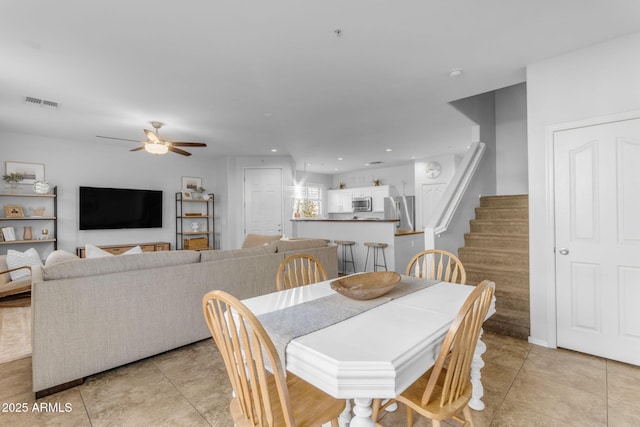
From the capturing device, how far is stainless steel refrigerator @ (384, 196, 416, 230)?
7.63m

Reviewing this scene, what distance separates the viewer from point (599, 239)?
2.52 meters

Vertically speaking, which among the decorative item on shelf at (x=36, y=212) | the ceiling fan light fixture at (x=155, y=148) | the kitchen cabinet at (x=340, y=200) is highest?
the ceiling fan light fixture at (x=155, y=148)

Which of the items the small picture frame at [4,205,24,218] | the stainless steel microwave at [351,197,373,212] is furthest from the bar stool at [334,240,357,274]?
the small picture frame at [4,205,24,218]

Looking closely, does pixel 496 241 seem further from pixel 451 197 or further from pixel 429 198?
pixel 429 198

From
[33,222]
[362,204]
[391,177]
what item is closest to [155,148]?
[33,222]

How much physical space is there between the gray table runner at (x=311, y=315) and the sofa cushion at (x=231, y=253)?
1619 millimetres

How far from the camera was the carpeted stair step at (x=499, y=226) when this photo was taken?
3789mm

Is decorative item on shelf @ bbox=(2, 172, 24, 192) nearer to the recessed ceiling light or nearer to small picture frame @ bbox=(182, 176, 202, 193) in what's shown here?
small picture frame @ bbox=(182, 176, 202, 193)

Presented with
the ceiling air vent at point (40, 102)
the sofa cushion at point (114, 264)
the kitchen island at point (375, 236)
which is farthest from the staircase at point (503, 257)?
the ceiling air vent at point (40, 102)

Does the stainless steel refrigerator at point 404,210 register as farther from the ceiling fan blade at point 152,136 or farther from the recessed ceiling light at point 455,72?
the ceiling fan blade at point 152,136

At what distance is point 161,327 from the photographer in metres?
2.56

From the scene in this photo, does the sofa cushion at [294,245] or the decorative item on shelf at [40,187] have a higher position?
the decorative item on shelf at [40,187]

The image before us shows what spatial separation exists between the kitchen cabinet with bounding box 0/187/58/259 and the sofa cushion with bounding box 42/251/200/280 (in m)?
3.97

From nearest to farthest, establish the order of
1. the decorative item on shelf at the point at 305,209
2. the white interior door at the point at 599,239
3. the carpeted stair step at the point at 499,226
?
the white interior door at the point at 599,239, the carpeted stair step at the point at 499,226, the decorative item on shelf at the point at 305,209
